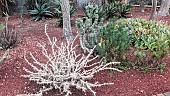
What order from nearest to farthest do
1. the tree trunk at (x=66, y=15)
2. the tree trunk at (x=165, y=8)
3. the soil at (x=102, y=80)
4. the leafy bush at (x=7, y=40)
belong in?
the soil at (x=102, y=80) → the leafy bush at (x=7, y=40) → the tree trunk at (x=66, y=15) → the tree trunk at (x=165, y=8)

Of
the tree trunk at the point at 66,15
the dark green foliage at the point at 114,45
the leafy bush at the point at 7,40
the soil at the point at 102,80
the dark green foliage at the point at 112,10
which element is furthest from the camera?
the dark green foliage at the point at 112,10

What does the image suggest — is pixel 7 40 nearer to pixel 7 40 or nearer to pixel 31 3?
pixel 7 40

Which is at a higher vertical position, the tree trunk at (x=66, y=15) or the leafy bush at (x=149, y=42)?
the tree trunk at (x=66, y=15)

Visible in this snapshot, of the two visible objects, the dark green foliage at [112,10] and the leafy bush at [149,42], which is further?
the dark green foliage at [112,10]

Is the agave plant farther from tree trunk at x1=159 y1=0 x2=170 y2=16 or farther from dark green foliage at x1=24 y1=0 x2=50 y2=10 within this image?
tree trunk at x1=159 y1=0 x2=170 y2=16

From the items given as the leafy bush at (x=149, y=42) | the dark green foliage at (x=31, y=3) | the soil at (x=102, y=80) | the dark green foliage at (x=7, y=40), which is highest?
the dark green foliage at (x=31, y=3)

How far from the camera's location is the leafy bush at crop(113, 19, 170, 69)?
3.78m

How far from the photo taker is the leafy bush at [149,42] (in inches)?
149

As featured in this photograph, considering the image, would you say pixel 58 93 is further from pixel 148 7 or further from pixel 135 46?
pixel 148 7

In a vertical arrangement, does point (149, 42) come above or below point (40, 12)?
below

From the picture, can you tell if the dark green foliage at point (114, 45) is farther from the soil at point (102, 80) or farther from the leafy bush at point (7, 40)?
the leafy bush at point (7, 40)

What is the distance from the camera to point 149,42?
4.21 m

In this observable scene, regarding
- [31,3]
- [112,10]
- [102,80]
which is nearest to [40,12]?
[31,3]

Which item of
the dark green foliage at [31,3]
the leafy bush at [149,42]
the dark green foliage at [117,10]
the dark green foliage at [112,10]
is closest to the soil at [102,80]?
the leafy bush at [149,42]
